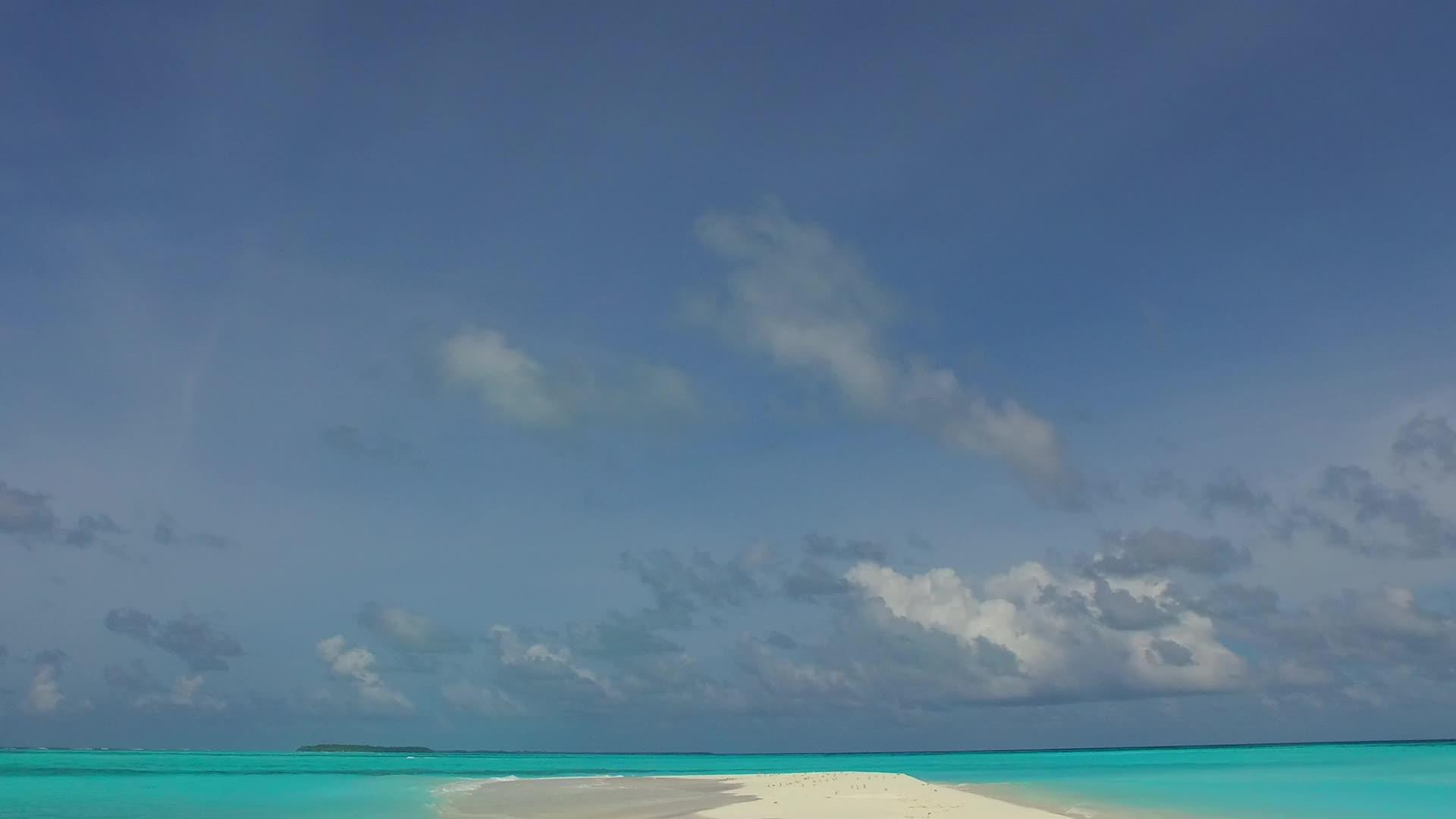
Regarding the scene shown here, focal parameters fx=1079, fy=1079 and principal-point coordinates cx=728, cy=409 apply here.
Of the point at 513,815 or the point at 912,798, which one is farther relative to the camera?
the point at 912,798

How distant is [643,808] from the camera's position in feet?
133

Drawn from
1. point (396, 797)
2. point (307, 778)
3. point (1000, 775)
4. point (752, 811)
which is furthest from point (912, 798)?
point (307, 778)

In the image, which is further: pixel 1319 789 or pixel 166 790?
pixel 166 790

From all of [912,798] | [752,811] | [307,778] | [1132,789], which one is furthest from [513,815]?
[307,778]

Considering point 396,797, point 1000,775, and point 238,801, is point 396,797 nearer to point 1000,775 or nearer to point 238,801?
point 238,801

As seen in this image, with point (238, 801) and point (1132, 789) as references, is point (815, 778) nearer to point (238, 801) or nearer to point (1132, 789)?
point (1132, 789)

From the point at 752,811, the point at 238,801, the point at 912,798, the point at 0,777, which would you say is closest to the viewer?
the point at 752,811

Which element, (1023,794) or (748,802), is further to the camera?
(1023,794)

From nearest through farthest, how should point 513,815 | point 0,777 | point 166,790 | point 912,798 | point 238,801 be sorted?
point 513,815 → point 912,798 → point 238,801 → point 166,790 → point 0,777

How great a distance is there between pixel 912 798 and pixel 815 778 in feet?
54.2

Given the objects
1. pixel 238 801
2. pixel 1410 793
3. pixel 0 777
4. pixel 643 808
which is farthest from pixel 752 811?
pixel 0 777

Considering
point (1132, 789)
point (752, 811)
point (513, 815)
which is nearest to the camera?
point (752, 811)

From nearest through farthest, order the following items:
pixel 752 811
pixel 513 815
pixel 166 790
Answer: pixel 752 811, pixel 513 815, pixel 166 790

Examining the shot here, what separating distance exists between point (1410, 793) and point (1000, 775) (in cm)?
3367
